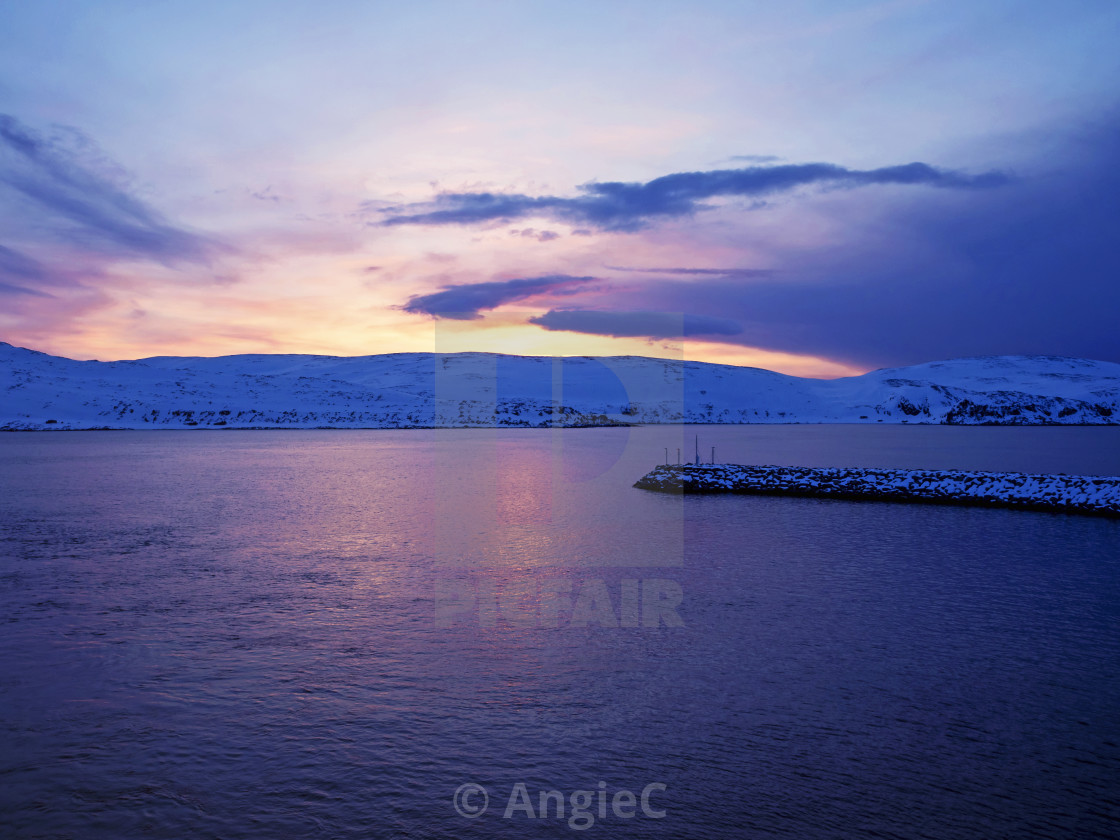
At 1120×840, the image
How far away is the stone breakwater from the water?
7452mm

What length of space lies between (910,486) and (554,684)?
29516 millimetres

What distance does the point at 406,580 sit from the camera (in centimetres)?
1747

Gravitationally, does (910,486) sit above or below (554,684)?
above

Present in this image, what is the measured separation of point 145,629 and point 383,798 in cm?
797

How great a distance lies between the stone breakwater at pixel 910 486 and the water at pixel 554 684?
745 centimetres

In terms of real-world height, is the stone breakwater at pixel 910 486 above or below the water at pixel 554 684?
above

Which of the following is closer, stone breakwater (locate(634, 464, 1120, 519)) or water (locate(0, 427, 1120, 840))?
water (locate(0, 427, 1120, 840))

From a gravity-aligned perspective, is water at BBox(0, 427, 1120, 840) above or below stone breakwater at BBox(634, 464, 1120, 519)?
below

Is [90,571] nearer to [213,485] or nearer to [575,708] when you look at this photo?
[575,708]

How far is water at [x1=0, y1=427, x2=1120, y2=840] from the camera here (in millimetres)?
7426

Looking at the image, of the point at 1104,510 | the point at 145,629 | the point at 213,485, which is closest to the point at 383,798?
the point at 145,629

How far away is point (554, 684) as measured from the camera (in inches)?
422

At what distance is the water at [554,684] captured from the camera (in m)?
7.43

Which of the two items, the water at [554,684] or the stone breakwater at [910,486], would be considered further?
the stone breakwater at [910,486]
